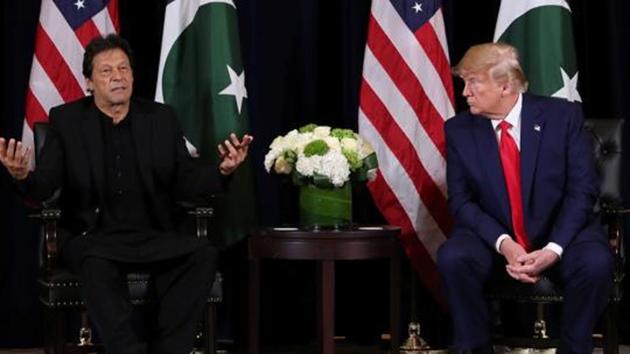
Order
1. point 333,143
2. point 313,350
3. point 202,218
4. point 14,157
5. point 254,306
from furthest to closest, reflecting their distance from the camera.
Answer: point 313,350, point 254,306, point 333,143, point 202,218, point 14,157

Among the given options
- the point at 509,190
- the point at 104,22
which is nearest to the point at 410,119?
the point at 509,190

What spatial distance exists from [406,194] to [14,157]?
6.19 ft

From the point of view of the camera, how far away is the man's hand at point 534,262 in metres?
4.69

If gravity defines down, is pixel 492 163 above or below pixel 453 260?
above

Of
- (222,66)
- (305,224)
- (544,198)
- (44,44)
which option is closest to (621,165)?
(544,198)

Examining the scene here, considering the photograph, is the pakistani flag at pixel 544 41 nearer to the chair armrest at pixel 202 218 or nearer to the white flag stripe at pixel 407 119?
the white flag stripe at pixel 407 119

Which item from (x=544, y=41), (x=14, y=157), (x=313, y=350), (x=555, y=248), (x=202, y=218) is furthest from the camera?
(x=313, y=350)

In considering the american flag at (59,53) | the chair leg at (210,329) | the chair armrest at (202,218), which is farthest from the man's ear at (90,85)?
the chair leg at (210,329)

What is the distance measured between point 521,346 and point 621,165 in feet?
3.18

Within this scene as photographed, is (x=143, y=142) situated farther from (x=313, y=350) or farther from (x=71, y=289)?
(x=313, y=350)

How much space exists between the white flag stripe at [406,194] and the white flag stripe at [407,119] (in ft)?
0.36

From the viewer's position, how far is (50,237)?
4.91 meters

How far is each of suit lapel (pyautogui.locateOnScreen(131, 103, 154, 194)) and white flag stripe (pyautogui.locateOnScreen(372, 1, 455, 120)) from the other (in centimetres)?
126

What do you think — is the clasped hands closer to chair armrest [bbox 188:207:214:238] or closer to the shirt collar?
the shirt collar
